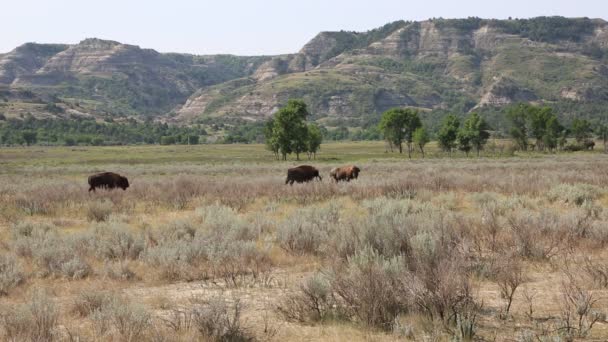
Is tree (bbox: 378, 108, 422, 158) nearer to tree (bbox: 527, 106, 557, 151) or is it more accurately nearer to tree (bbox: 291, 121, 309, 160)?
tree (bbox: 527, 106, 557, 151)

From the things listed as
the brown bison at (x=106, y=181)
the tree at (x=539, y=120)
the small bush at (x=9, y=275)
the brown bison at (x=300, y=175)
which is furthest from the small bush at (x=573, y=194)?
the tree at (x=539, y=120)

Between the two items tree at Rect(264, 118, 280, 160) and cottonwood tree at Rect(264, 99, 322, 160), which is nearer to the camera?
cottonwood tree at Rect(264, 99, 322, 160)

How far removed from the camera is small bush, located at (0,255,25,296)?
7.88m

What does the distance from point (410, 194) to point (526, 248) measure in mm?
9810

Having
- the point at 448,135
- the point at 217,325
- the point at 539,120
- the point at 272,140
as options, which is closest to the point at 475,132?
the point at 448,135

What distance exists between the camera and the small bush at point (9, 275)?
25.9 feet

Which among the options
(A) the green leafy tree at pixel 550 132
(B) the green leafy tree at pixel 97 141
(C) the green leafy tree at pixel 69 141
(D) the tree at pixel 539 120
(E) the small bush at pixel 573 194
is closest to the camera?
(E) the small bush at pixel 573 194

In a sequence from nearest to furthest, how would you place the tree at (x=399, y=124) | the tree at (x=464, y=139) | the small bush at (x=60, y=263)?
the small bush at (x=60, y=263) → the tree at (x=464, y=139) → the tree at (x=399, y=124)

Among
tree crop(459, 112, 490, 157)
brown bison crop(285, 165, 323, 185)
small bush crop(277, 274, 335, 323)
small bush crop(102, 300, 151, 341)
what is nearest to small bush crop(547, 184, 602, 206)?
brown bison crop(285, 165, 323, 185)

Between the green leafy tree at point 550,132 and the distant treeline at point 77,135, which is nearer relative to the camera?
the green leafy tree at point 550,132

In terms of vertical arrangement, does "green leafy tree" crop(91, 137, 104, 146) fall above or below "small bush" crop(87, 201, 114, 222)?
below

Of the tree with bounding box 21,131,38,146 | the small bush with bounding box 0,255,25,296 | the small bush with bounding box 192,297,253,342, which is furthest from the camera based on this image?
the tree with bounding box 21,131,38,146

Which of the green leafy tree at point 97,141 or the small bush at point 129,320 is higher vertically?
the small bush at point 129,320

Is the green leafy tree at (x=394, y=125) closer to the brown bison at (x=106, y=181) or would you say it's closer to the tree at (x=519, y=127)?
the tree at (x=519, y=127)
